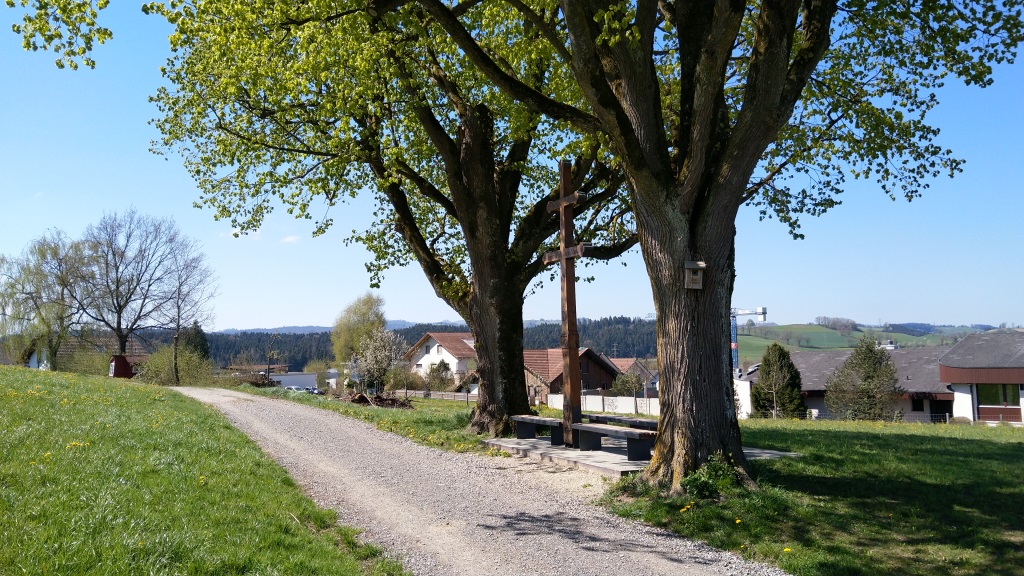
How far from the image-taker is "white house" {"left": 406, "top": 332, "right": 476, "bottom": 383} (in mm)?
70375

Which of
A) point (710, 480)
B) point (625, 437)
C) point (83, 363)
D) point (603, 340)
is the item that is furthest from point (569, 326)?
point (603, 340)

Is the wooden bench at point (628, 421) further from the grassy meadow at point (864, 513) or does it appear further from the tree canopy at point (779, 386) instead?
the tree canopy at point (779, 386)

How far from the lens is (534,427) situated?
493 inches

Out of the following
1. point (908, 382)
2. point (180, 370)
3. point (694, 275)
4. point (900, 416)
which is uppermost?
point (694, 275)

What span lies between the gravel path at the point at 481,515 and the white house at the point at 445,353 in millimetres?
56120

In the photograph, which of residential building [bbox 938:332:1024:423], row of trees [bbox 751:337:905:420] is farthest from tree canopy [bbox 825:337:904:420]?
residential building [bbox 938:332:1024:423]

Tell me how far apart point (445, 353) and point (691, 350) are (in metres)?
66.8

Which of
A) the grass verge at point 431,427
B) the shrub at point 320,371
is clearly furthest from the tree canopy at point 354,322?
the grass verge at point 431,427

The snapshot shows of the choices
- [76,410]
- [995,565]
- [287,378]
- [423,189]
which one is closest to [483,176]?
[423,189]

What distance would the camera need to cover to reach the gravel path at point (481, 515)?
580 centimetres

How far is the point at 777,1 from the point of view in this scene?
25.3 ft

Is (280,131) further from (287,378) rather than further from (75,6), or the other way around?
(287,378)

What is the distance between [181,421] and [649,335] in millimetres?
143816

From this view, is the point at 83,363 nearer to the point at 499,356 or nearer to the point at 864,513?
the point at 499,356
